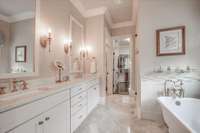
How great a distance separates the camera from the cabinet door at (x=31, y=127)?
3.26 ft

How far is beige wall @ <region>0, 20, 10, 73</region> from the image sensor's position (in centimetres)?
135

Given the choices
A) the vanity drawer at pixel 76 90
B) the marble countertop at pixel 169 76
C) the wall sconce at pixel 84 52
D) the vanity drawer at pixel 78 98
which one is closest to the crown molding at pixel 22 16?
the vanity drawer at pixel 76 90

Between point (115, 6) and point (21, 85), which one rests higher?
point (115, 6)

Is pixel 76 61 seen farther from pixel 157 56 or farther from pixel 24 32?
pixel 157 56

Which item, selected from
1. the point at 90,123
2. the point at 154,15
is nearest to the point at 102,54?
the point at 154,15

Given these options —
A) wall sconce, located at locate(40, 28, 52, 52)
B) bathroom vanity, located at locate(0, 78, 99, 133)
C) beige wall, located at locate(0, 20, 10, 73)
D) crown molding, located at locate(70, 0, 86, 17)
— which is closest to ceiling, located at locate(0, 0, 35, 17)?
beige wall, located at locate(0, 20, 10, 73)

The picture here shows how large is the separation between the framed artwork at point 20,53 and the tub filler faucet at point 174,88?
2757 mm

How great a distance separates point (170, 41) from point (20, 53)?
9.29ft

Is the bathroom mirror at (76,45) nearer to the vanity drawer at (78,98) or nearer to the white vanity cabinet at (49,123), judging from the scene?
the vanity drawer at (78,98)

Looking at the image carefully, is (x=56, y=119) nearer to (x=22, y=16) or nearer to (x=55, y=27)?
(x=22, y=16)

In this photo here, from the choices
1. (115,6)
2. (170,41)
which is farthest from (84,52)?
(170,41)

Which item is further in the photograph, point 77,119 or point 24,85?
point 77,119

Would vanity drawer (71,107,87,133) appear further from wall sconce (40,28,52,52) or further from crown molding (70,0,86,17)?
crown molding (70,0,86,17)

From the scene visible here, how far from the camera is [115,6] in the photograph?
3.32 m
